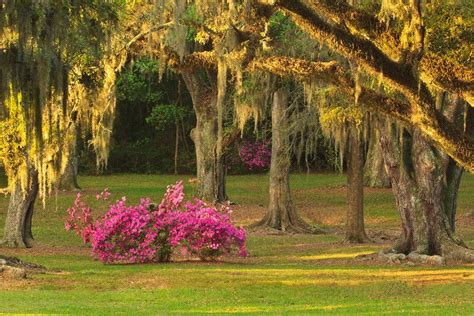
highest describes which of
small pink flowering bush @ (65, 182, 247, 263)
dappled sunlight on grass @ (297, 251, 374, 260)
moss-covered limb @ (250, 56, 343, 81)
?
moss-covered limb @ (250, 56, 343, 81)

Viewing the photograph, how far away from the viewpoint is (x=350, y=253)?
2827 centimetres

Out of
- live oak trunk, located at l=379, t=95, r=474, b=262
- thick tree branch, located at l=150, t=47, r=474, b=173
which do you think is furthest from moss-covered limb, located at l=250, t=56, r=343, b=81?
live oak trunk, located at l=379, t=95, r=474, b=262

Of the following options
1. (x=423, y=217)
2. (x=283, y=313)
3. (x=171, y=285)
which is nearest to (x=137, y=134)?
(x=423, y=217)

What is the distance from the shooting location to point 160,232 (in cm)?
2402

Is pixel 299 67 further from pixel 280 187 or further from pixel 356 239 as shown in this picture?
pixel 280 187

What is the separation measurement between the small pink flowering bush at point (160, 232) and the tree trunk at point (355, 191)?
7.20m

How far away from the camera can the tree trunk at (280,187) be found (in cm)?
3500

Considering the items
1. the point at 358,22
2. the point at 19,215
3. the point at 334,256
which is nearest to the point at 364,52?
the point at 358,22

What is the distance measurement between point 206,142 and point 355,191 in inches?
366

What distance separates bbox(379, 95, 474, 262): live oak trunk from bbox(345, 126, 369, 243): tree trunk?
4.83 meters

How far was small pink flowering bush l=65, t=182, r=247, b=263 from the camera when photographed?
23984 millimetres

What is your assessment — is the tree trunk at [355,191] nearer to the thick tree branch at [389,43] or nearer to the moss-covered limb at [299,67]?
the moss-covered limb at [299,67]

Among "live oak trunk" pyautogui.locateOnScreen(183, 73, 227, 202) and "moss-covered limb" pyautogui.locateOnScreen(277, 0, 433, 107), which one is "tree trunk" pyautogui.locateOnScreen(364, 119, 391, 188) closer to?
"live oak trunk" pyautogui.locateOnScreen(183, 73, 227, 202)

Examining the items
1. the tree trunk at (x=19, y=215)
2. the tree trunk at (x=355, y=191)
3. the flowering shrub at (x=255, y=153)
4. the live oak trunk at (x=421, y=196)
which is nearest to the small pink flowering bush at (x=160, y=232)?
the live oak trunk at (x=421, y=196)
